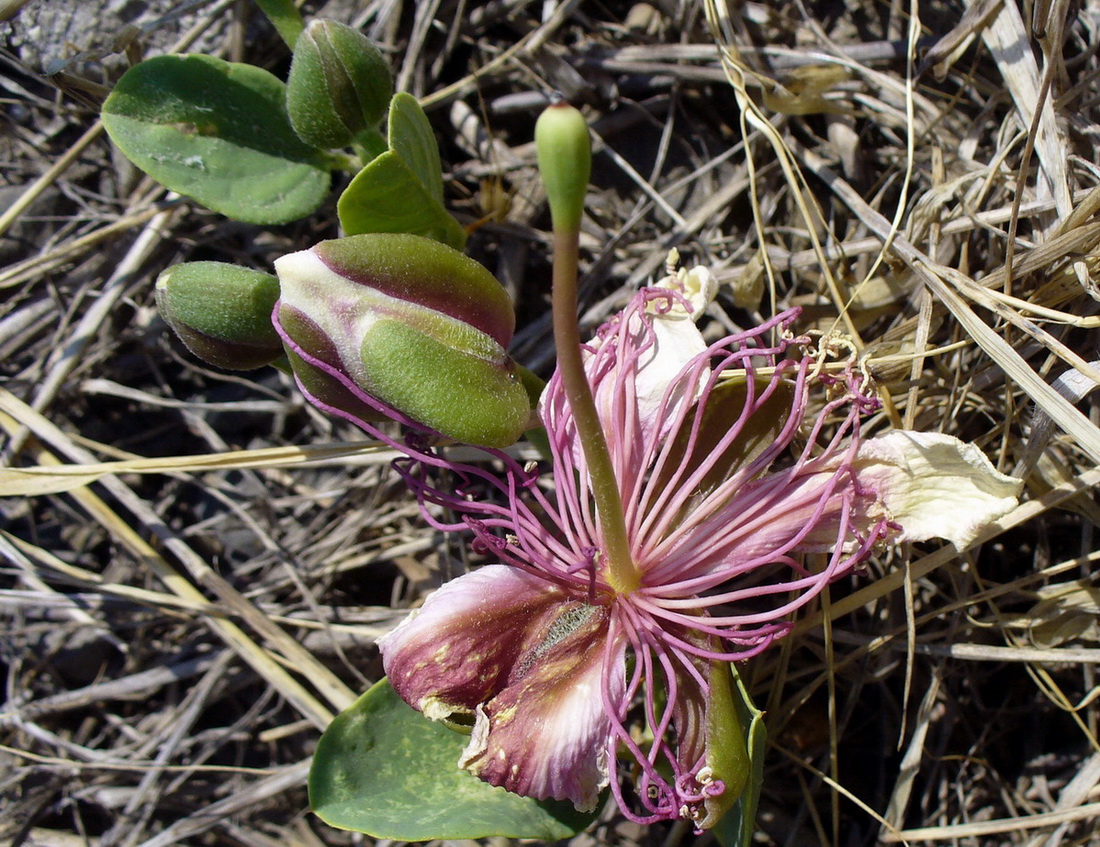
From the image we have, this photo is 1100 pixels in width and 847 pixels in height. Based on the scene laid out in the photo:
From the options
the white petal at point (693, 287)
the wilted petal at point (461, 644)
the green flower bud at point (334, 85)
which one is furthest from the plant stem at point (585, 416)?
the green flower bud at point (334, 85)

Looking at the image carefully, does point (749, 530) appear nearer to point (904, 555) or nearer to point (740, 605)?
point (904, 555)

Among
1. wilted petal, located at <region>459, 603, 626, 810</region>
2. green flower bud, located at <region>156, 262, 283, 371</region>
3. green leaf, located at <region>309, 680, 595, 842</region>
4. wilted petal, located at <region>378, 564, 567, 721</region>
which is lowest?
green leaf, located at <region>309, 680, 595, 842</region>

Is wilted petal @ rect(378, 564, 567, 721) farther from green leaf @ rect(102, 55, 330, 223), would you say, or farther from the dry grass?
green leaf @ rect(102, 55, 330, 223)

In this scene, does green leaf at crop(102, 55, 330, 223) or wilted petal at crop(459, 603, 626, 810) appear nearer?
wilted petal at crop(459, 603, 626, 810)

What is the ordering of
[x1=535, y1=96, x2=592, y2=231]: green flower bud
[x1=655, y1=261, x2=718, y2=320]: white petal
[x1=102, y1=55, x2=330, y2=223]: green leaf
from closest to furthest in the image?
[x1=535, y1=96, x2=592, y2=231]: green flower bud → [x1=655, y1=261, x2=718, y2=320]: white petal → [x1=102, y1=55, x2=330, y2=223]: green leaf

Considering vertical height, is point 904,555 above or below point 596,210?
below

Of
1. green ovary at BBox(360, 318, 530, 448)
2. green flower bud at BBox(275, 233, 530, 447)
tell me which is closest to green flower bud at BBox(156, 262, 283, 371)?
green flower bud at BBox(275, 233, 530, 447)

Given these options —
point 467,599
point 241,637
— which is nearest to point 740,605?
point 467,599
